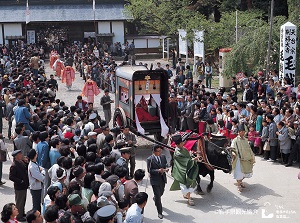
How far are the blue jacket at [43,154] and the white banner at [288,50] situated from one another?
9986mm

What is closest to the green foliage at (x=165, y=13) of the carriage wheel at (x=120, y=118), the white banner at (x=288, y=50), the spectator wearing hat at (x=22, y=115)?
the white banner at (x=288, y=50)

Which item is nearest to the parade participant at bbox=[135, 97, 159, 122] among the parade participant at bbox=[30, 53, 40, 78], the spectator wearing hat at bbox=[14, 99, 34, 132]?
the spectator wearing hat at bbox=[14, 99, 34, 132]

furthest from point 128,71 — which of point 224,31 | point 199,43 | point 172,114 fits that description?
point 224,31

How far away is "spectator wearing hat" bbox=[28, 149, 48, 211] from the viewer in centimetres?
830

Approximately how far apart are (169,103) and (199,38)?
1086 centimetres

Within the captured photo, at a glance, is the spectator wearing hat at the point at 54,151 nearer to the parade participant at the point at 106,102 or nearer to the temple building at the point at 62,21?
the parade participant at the point at 106,102

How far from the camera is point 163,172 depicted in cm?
858

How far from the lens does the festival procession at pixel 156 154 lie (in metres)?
7.14

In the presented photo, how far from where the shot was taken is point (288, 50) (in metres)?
16.7

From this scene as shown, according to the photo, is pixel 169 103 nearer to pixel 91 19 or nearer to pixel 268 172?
pixel 268 172

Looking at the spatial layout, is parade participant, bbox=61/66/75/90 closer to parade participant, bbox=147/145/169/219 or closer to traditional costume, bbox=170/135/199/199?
traditional costume, bbox=170/135/199/199

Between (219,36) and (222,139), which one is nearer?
(222,139)

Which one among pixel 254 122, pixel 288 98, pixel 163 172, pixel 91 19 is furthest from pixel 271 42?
pixel 91 19

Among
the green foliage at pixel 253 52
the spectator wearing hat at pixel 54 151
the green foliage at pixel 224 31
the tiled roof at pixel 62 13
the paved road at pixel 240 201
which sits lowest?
the paved road at pixel 240 201
